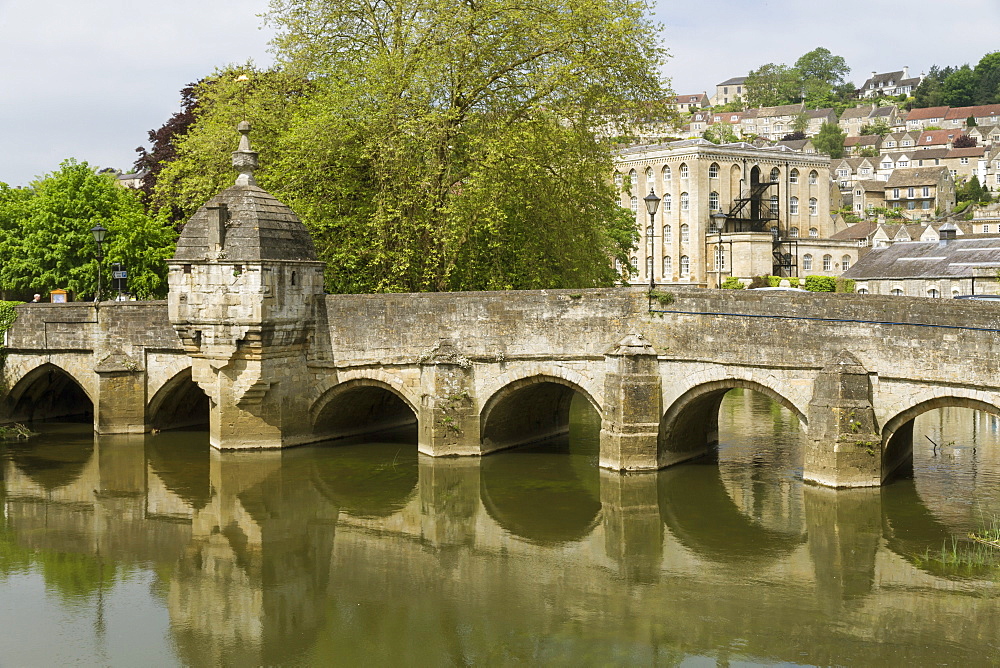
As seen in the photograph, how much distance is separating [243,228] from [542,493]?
28.6 feet

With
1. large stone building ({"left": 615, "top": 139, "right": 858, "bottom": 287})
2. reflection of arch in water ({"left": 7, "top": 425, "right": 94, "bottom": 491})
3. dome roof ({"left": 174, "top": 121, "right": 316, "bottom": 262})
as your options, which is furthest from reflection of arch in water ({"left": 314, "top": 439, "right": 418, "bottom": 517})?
large stone building ({"left": 615, "top": 139, "right": 858, "bottom": 287})

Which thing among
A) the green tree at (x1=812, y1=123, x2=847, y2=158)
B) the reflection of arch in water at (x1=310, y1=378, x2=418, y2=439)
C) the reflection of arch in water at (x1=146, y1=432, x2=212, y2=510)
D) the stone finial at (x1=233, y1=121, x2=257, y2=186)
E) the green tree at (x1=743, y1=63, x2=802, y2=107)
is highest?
the green tree at (x1=743, y1=63, x2=802, y2=107)

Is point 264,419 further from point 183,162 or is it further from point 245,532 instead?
point 183,162

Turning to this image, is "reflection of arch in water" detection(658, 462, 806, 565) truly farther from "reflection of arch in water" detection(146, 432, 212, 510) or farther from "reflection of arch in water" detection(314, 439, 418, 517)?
"reflection of arch in water" detection(146, 432, 212, 510)

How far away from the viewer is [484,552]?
54.4 ft

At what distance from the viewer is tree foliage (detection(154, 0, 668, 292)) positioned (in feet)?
82.1

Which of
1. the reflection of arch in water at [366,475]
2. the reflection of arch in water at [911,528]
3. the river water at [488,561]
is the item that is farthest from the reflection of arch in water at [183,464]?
the reflection of arch in water at [911,528]

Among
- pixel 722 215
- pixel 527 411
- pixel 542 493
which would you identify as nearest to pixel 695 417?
pixel 527 411

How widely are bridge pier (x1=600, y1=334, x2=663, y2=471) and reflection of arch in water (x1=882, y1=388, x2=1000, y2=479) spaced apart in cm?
438

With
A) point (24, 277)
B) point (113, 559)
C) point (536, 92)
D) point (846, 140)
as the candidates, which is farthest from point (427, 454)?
point (846, 140)

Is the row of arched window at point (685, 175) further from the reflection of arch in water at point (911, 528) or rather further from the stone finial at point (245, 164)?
the reflection of arch in water at point (911, 528)

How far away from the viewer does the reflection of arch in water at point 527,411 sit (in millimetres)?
22234

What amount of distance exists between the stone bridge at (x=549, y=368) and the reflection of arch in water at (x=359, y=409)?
55 millimetres

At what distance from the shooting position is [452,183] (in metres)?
25.9
